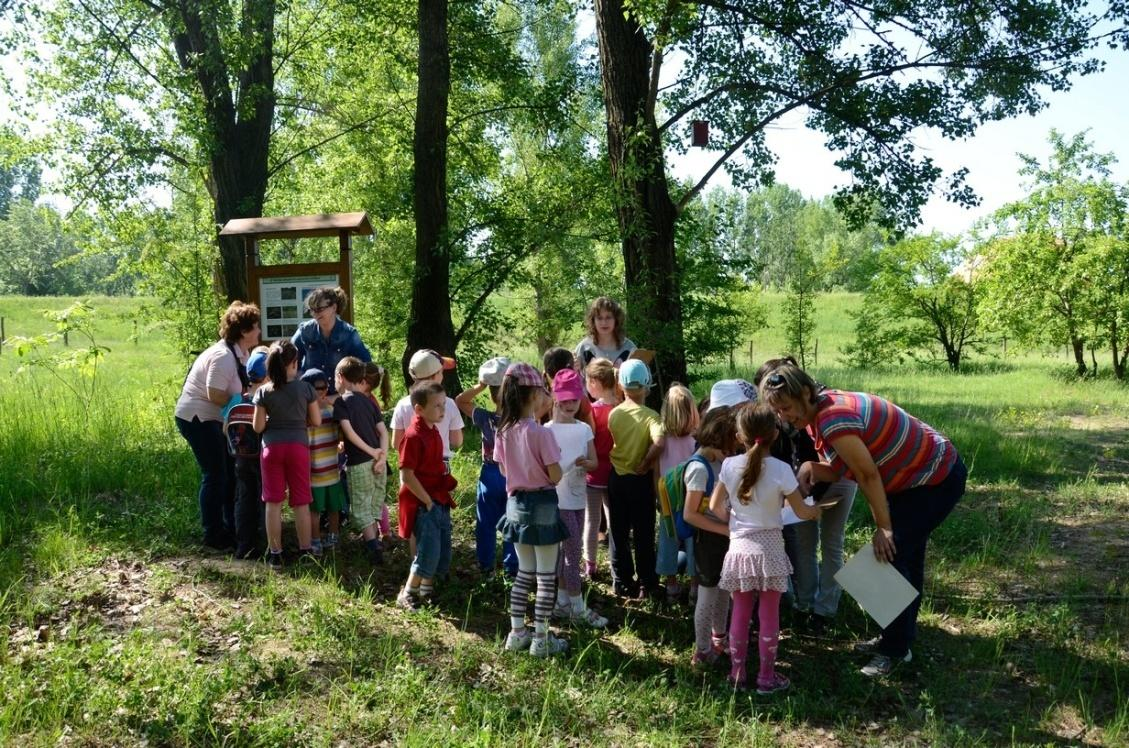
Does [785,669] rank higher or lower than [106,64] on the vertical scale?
lower

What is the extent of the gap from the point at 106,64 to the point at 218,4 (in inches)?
122

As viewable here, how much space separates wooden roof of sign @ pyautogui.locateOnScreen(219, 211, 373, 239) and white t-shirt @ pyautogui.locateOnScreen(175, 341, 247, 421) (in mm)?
2117

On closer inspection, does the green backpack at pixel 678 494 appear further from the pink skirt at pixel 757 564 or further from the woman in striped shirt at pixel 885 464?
the woman in striped shirt at pixel 885 464

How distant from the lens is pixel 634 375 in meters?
5.48

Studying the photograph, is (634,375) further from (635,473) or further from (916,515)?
(916,515)

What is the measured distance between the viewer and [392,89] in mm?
16391

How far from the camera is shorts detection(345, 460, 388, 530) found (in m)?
6.31

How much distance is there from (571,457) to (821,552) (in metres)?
1.71

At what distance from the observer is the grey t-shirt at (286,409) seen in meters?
5.73

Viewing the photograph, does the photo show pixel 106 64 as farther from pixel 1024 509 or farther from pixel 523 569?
pixel 1024 509

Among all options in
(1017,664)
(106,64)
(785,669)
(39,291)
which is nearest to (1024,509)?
(1017,664)

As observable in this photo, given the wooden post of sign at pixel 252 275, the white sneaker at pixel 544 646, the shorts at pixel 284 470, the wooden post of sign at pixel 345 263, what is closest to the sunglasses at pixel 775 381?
the white sneaker at pixel 544 646

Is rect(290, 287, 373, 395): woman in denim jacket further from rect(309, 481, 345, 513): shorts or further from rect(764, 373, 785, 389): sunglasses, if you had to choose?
rect(764, 373, 785, 389): sunglasses

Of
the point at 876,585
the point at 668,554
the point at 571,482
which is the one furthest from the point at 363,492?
the point at 876,585
